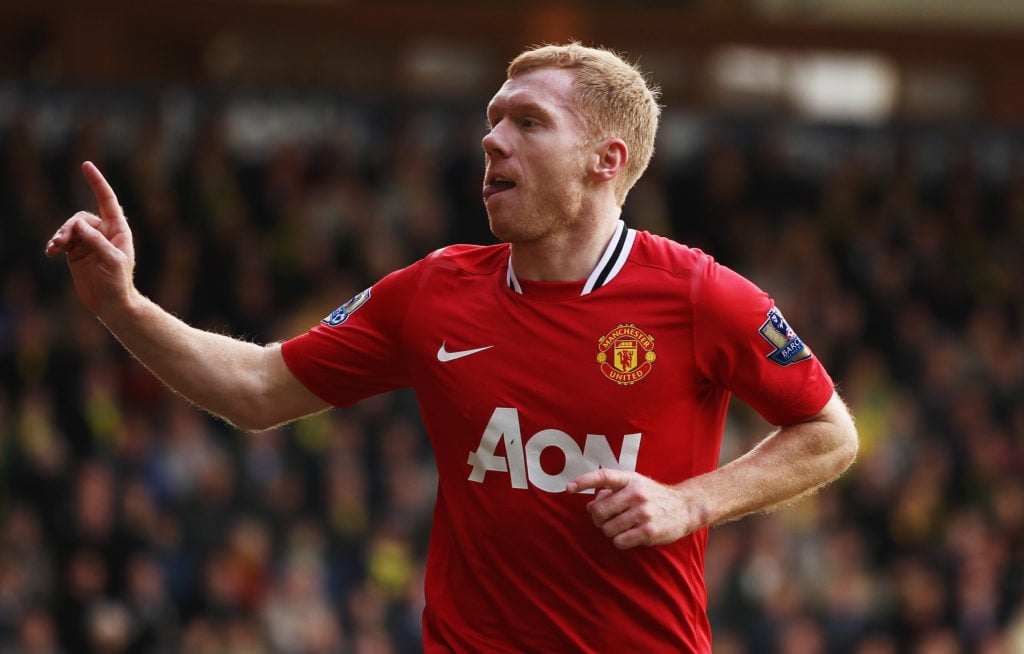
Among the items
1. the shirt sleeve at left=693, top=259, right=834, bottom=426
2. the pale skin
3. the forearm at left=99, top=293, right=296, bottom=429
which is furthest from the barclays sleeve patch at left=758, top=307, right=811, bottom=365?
the forearm at left=99, top=293, right=296, bottom=429

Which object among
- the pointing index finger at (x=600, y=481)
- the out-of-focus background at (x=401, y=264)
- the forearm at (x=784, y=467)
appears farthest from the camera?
the out-of-focus background at (x=401, y=264)

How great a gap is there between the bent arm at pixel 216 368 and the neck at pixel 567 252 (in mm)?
808

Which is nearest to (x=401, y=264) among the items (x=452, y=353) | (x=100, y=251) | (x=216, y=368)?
(x=216, y=368)

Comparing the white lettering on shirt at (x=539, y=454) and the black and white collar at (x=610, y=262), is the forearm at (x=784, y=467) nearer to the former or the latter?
the white lettering on shirt at (x=539, y=454)

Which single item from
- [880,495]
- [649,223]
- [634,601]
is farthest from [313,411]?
[649,223]

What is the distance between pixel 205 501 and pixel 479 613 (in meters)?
8.59

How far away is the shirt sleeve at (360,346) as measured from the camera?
4.52m

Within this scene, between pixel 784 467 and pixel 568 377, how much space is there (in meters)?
0.66

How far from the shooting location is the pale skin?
164 inches

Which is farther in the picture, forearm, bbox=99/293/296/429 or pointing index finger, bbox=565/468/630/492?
forearm, bbox=99/293/296/429

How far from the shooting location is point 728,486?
4078mm

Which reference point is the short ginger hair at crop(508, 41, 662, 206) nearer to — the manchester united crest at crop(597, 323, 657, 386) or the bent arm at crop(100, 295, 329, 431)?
the manchester united crest at crop(597, 323, 657, 386)

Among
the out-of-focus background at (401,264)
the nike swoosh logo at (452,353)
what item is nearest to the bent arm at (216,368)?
the nike swoosh logo at (452,353)

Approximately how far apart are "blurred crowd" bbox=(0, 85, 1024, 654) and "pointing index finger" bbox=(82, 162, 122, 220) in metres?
7.48
